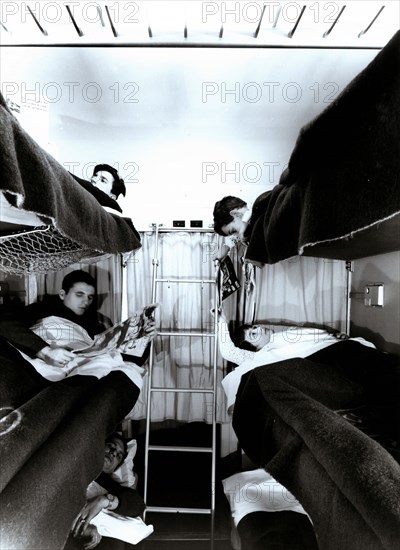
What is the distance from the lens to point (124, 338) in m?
2.02

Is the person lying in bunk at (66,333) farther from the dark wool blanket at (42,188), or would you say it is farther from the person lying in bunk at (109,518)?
Answer: the person lying in bunk at (109,518)

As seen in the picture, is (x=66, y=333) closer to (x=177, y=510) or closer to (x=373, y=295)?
(x=177, y=510)

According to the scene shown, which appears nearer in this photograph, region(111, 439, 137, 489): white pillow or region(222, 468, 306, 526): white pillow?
region(222, 468, 306, 526): white pillow

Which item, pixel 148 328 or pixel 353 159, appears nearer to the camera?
pixel 353 159

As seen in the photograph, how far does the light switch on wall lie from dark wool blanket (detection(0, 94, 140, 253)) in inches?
70.5

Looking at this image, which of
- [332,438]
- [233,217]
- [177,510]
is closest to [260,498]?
[177,510]

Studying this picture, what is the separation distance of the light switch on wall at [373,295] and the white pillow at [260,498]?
126cm

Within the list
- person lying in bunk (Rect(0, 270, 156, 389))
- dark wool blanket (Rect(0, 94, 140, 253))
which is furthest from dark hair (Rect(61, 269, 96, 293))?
dark wool blanket (Rect(0, 94, 140, 253))

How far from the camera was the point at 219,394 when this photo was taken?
312 centimetres

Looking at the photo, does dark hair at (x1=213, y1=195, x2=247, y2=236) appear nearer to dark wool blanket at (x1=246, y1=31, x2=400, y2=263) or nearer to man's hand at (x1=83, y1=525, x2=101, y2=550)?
dark wool blanket at (x1=246, y1=31, x2=400, y2=263)

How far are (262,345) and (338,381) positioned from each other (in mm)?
950

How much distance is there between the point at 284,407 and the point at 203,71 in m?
1.84

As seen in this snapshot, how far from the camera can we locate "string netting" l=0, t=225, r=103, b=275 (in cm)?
155

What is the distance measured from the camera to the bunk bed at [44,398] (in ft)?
3.26
